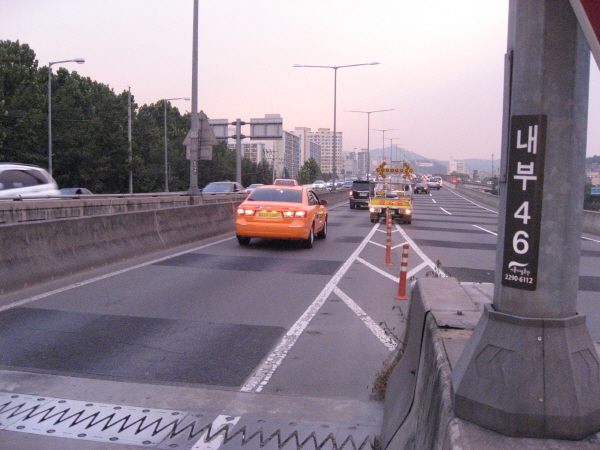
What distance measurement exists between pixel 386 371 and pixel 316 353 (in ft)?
4.06

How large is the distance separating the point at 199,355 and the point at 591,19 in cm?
555

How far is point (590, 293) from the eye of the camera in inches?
432

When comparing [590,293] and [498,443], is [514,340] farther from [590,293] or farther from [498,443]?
[590,293]

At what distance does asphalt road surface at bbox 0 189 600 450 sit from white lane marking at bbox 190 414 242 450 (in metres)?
0.02

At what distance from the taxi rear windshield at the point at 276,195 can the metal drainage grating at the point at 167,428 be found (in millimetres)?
10981

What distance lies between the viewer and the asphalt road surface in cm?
485

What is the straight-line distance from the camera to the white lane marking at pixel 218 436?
4547 millimetres

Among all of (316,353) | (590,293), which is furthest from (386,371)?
(590,293)

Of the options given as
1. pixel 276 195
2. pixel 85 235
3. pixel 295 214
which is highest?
pixel 276 195

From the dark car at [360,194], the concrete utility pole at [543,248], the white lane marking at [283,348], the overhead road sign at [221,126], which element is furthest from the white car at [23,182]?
the overhead road sign at [221,126]

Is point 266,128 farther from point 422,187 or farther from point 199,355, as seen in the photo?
point 199,355

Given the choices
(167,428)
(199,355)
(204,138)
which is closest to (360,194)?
(204,138)

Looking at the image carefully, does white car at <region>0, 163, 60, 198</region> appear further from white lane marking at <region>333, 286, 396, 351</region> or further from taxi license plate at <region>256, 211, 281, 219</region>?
white lane marking at <region>333, 286, 396, 351</region>

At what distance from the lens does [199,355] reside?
6.68m
